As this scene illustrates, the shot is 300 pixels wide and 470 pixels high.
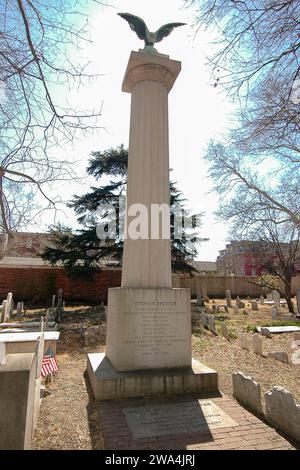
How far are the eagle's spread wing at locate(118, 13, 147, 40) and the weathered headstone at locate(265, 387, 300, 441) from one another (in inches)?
296

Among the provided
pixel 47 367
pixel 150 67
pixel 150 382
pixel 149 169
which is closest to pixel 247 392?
pixel 150 382

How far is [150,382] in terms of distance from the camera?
5.10m

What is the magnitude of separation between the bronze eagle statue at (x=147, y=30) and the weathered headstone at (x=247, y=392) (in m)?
6.85

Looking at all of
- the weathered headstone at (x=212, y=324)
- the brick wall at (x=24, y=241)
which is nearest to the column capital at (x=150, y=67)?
the brick wall at (x=24, y=241)

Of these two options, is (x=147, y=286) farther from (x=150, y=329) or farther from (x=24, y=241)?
(x=24, y=241)

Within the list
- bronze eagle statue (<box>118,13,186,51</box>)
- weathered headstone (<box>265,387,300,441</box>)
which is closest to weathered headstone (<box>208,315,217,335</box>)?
weathered headstone (<box>265,387,300,441</box>)

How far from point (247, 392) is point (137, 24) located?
773 centimetres

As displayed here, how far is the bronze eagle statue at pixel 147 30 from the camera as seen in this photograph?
23.3ft

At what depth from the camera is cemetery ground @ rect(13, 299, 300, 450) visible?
12.7 ft

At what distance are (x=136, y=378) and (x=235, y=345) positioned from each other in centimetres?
600

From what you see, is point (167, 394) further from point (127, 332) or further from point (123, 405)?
point (127, 332)

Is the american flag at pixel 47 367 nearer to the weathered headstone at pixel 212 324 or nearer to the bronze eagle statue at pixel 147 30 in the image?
the weathered headstone at pixel 212 324

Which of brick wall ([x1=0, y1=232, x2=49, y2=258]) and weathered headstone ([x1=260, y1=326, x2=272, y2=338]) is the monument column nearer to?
brick wall ([x1=0, y1=232, x2=49, y2=258])

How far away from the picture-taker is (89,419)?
14.3ft
